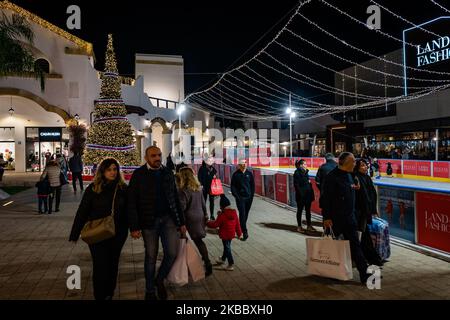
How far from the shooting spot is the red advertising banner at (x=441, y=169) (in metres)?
19.3

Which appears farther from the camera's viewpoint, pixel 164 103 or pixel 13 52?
pixel 164 103

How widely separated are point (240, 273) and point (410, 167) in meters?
18.1

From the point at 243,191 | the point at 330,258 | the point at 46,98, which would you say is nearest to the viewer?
the point at 330,258

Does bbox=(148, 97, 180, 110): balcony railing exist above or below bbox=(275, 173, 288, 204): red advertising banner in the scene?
above

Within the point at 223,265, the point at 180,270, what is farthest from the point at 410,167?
the point at 180,270

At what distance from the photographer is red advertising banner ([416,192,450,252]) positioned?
22.9ft

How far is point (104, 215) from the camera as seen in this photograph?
4621 millimetres

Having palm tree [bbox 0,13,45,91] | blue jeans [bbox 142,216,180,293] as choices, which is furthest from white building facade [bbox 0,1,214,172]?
blue jeans [bbox 142,216,180,293]

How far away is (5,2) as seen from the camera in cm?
2484

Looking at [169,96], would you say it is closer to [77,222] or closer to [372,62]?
[372,62]

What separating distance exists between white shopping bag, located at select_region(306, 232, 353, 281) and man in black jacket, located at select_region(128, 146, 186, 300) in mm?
1777

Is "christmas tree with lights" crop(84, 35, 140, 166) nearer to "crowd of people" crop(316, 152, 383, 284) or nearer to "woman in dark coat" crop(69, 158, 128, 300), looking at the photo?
"crowd of people" crop(316, 152, 383, 284)

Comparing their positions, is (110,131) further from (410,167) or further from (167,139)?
(167,139)
